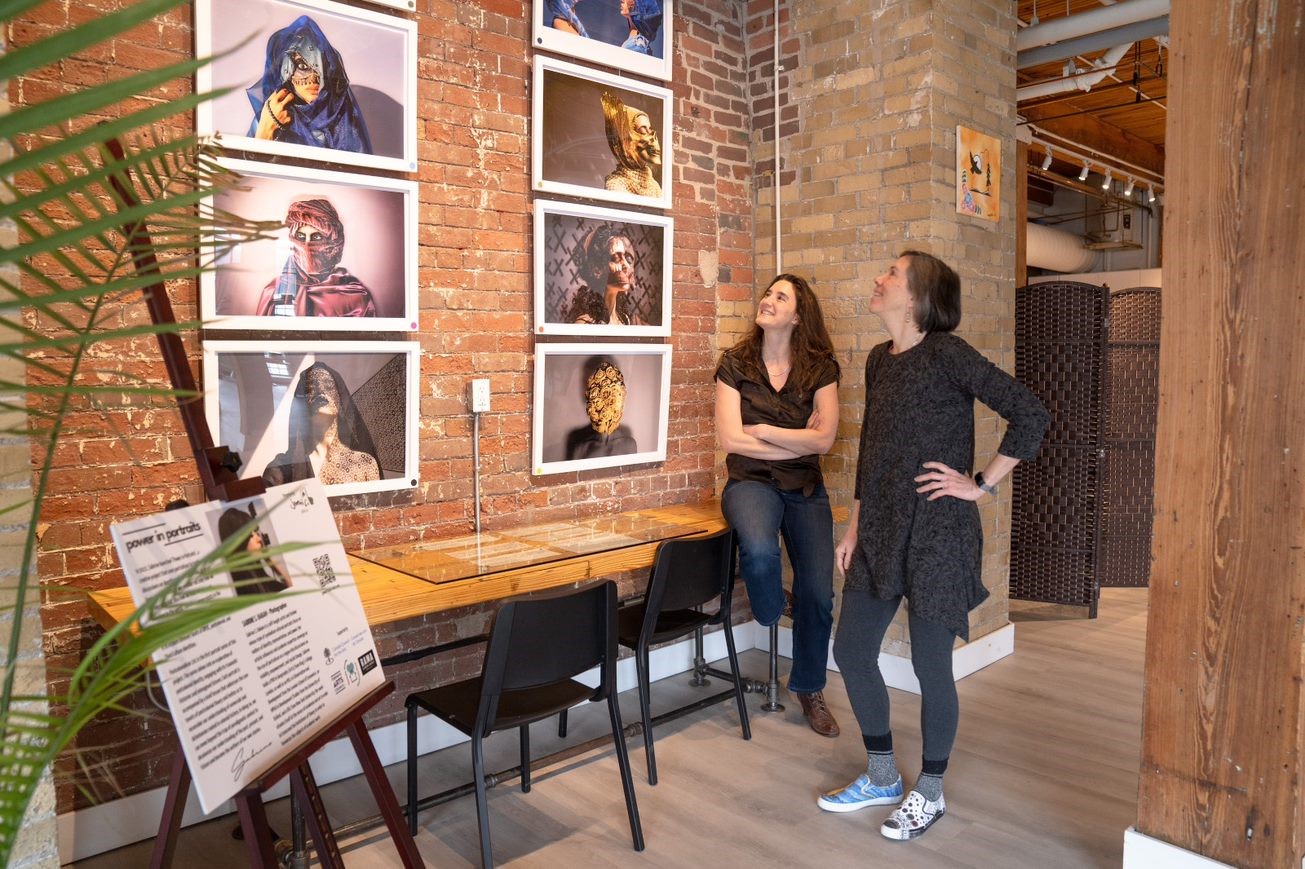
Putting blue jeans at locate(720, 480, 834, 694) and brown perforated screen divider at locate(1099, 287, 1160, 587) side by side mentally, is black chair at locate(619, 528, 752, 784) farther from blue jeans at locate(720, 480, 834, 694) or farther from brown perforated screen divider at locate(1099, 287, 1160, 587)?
brown perforated screen divider at locate(1099, 287, 1160, 587)

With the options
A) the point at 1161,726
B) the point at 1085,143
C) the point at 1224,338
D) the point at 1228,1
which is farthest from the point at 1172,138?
the point at 1085,143

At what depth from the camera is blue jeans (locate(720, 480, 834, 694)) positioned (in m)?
3.80

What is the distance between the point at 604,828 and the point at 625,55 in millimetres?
3117

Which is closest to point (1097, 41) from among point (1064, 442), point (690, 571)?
point (1064, 442)

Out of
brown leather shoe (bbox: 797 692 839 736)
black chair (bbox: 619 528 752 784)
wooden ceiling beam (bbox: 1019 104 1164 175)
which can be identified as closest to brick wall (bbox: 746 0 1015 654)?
brown leather shoe (bbox: 797 692 839 736)

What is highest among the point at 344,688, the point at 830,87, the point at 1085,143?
A: the point at 1085,143

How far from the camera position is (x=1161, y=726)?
250cm

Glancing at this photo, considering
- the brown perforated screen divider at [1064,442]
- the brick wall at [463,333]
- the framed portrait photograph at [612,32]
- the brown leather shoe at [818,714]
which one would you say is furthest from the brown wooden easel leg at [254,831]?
the brown perforated screen divider at [1064,442]

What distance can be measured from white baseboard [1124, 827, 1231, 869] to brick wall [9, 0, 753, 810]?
2328mm

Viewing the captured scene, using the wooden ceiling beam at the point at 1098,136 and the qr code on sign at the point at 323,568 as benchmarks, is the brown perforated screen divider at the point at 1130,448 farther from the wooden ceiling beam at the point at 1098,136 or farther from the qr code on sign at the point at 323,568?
the qr code on sign at the point at 323,568

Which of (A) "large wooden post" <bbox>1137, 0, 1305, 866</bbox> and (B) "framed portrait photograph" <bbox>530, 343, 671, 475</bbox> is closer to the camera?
(A) "large wooden post" <bbox>1137, 0, 1305, 866</bbox>

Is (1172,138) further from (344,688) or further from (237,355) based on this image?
(237,355)

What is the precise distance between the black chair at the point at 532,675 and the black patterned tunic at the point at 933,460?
83 cm

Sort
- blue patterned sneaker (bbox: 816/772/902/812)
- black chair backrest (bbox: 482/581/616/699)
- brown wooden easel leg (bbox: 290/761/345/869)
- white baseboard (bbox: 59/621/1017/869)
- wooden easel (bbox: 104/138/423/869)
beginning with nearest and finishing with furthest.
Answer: wooden easel (bbox: 104/138/423/869)
brown wooden easel leg (bbox: 290/761/345/869)
black chair backrest (bbox: 482/581/616/699)
white baseboard (bbox: 59/621/1017/869)
blue patterned sneaker (bbox: 816/772/902/812)
